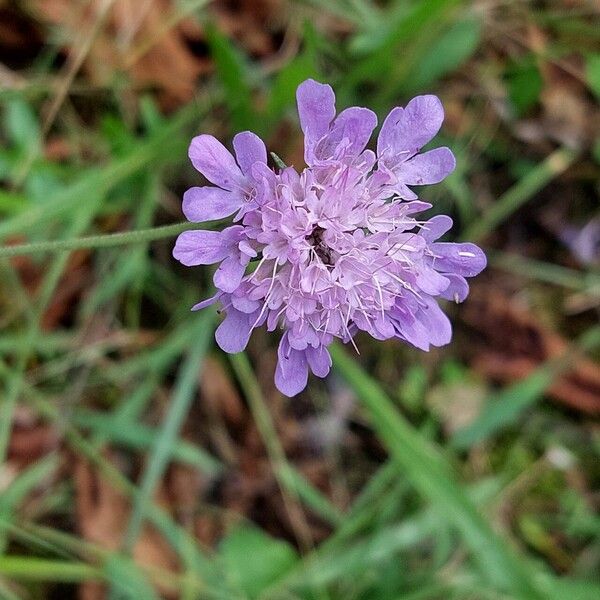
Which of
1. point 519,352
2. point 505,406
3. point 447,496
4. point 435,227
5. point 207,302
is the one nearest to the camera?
point 207,302

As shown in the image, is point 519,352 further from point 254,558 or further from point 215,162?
point 215,162

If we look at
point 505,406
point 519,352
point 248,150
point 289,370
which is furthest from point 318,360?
point 519,352

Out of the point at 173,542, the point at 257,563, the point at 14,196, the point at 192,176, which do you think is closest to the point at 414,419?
the point at 257,563

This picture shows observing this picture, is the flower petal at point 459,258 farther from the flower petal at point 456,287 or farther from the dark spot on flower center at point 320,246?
the dark spot on flower center at point 320,246

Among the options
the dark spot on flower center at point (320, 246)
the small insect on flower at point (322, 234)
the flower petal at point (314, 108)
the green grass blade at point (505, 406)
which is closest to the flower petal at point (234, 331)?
the small insect on flower at point (322, 234)

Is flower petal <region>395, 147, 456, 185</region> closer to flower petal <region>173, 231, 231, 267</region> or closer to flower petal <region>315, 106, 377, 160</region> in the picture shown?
flower petal <region>315, 106, 377, 160</region>

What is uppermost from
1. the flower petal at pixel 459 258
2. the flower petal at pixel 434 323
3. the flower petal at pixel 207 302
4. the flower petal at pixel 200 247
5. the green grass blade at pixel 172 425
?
the flower petal at pixel 200 247
